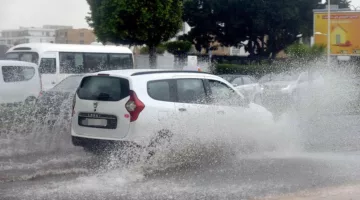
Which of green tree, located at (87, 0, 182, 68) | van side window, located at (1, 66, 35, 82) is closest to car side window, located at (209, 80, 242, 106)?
van side window, located at (1, 66, 35, 82)

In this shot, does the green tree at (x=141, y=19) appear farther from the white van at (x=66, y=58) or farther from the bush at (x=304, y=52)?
the bush at (x=304, y=52)

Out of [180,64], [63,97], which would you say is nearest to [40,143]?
[63,97]

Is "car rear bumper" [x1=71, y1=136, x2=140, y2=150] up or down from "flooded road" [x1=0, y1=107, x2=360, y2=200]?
up

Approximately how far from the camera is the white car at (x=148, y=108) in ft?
31.9

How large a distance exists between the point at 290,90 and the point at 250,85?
2023 mm

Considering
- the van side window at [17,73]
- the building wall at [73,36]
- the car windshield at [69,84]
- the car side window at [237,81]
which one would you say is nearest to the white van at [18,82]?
the van side window at [17,73]

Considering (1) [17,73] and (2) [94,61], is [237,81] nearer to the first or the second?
(2) [94,61]

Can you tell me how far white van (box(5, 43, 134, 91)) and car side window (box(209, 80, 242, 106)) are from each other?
42.7ft

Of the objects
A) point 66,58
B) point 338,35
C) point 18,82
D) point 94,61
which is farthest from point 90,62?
point 338,35

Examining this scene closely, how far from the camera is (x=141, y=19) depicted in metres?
30.7

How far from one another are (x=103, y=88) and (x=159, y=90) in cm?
92

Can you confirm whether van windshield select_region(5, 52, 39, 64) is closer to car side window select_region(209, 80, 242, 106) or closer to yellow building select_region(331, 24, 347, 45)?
car side window select_region(209, 80, 242, 106)

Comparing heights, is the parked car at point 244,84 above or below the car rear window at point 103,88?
below

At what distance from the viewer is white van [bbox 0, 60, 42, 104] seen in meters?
16.5
